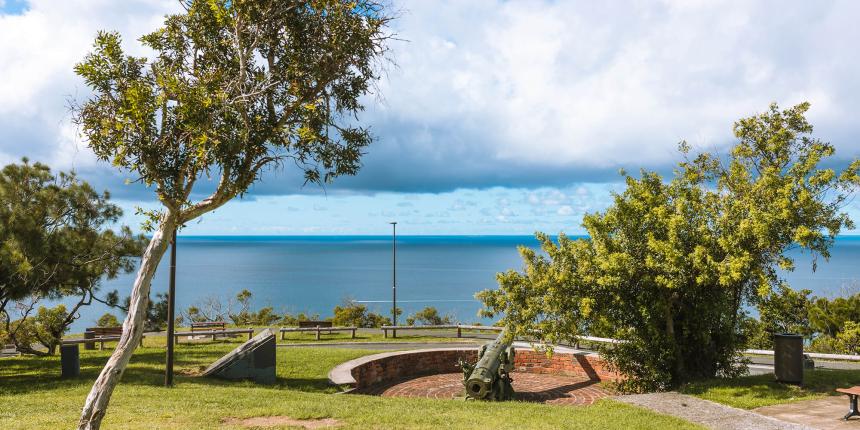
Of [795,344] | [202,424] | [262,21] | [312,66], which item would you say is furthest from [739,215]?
[202,424]

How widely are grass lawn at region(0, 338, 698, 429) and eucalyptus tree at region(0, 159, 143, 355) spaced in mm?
2474

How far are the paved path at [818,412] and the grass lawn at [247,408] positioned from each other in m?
2.03

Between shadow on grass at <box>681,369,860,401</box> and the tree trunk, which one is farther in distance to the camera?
shadow on grass at <box>681,369,860,401</box>

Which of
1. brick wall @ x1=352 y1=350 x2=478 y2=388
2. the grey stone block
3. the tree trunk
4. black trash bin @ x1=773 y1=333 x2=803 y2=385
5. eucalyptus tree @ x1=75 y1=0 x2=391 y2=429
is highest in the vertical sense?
eucalyptus tree @ x1=75 y1=0 x2=391 y2=429

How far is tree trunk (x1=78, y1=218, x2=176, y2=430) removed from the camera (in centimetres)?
722

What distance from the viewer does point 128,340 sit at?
294 inches

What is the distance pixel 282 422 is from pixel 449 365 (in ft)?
32.8

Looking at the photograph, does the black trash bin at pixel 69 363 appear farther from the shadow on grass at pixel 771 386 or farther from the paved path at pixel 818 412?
the paved path at pixel 818 412

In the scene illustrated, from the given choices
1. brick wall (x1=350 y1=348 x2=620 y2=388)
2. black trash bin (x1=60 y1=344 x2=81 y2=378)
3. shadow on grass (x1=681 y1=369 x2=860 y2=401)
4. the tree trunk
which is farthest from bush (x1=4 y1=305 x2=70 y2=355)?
shadow on grass (x1=681 y1=369 x2=860 y2=401)

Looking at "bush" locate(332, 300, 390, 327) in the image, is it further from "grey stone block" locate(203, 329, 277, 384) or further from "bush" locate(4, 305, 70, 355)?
"grey stone block" locate(203, 329, 277, 384)

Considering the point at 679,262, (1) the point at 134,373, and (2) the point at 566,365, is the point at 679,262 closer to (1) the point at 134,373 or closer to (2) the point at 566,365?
(2) the point at 566,365

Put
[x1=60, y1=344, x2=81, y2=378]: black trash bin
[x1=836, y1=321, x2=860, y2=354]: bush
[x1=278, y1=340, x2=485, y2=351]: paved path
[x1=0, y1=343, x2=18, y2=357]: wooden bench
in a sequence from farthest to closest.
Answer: [x1=278, y1=340, x2=485, y2=351]: paved path → [x1=836, y1=321, x2=860, y2=354]: bush → [x1=0, y1=343, x2=18, y2=357]: wooden bench → [x1=60, y1=344, x2=81, y2=378]: black trash bin

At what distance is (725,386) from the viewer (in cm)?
1227

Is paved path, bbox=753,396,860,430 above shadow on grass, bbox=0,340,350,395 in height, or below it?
above
